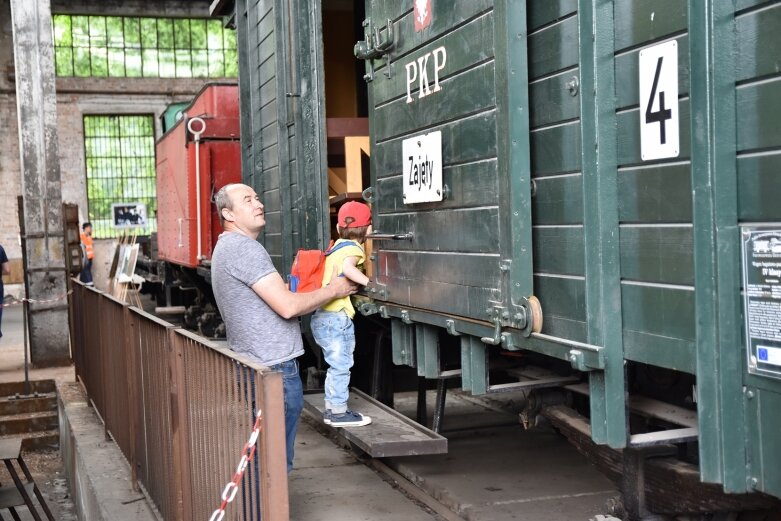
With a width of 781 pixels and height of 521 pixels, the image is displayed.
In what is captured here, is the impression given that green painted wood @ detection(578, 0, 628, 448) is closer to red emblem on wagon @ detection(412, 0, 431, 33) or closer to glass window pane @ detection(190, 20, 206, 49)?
red emblem on wagon @ detection(412, 0, 431, 33)

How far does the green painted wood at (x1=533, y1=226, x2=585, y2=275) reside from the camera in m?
3.42

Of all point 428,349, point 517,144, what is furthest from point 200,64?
point 517,144

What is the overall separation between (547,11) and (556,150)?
0.52 meters

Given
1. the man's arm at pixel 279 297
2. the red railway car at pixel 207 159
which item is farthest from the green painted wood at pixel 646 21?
the red railway car at pixel 207 159

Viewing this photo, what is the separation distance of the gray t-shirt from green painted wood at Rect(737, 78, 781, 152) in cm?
233

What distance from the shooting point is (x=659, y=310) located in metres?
2.96

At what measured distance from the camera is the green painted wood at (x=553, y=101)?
3445 millimetres

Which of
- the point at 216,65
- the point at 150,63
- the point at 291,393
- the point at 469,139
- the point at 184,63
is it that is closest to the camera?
the point at 469,139

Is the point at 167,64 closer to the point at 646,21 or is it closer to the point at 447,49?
the point at 447,49

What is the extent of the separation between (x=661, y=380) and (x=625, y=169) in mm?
876

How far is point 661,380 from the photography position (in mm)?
3568

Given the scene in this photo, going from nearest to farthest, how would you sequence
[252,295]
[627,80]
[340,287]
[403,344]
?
[627,80] → [252,295] → [340,287] → [403,344]

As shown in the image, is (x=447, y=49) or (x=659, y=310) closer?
(x=659, y=310)

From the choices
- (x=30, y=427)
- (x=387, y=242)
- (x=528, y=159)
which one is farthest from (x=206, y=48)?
(x=528, y=159)
